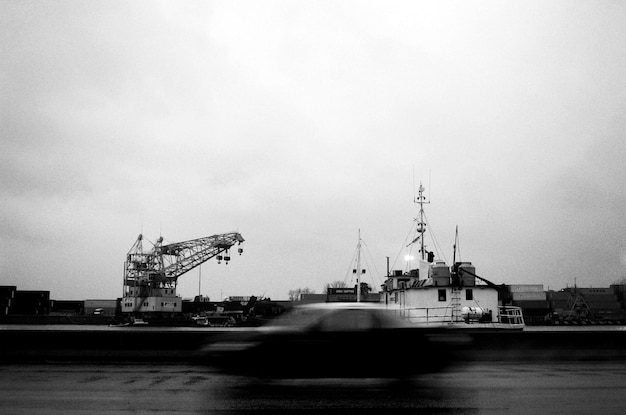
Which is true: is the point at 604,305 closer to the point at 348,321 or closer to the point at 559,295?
the point at 559,295

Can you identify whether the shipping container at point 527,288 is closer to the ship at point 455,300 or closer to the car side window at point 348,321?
the ship at point 455,300

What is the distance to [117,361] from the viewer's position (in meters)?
14.4

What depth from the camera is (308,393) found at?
8.12 meters

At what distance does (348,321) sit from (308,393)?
1682 millimetres

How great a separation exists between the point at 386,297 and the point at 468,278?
807cm

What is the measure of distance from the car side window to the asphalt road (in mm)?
1074

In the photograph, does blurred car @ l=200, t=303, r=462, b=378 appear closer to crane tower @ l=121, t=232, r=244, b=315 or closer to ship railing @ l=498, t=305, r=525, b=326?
ship railing @ l=498, t=305, r=525, b=326

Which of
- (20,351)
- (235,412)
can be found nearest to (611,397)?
(235,412)

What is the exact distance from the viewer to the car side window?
9211 mm

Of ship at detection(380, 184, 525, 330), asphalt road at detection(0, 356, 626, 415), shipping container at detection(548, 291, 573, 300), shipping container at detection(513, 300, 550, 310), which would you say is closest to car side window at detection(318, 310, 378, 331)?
asphalt road at detection(0, 356, 626, 415)

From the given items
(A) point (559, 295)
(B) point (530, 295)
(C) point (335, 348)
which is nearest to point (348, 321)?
(C) point (335, 348)

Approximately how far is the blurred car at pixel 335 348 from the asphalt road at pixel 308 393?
0.29 m

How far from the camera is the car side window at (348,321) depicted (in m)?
9.21

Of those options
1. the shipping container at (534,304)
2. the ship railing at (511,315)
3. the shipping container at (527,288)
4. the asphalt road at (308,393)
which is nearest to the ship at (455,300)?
the ship railing at (511,315)
